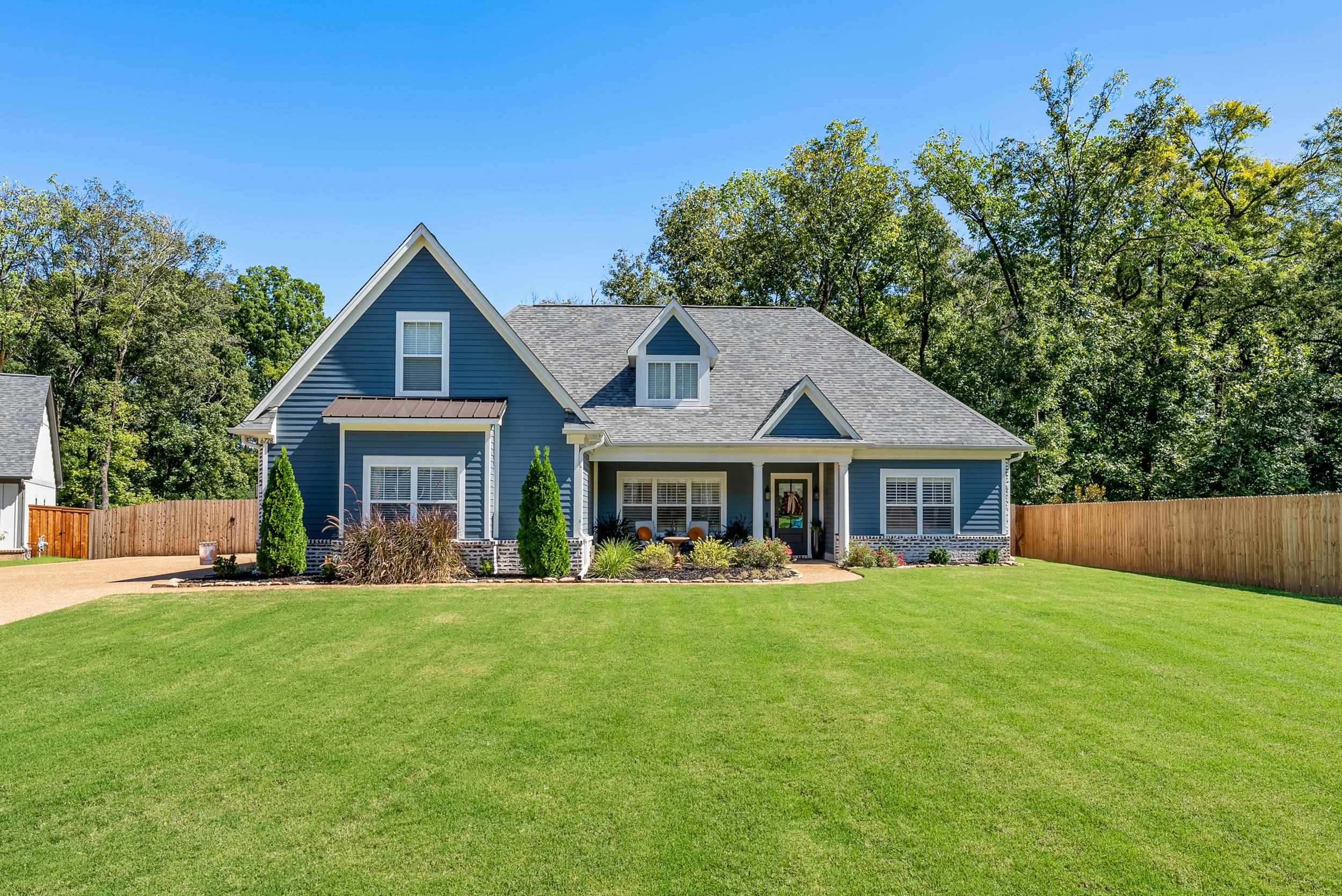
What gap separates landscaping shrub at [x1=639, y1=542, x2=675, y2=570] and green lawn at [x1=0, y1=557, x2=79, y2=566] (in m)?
17.7

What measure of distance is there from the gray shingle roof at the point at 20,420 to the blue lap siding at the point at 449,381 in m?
15.6

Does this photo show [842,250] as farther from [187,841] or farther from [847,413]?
[187,841]

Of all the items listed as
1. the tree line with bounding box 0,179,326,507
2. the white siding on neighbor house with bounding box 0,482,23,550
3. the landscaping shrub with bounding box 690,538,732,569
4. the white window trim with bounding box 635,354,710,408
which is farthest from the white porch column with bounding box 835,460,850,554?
the tree line with bounding box 0,179,326,507

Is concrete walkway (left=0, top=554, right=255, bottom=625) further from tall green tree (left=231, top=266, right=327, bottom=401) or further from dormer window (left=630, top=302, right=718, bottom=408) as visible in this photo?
tall green tree (left=231, top=266, right=327, bottom=401)

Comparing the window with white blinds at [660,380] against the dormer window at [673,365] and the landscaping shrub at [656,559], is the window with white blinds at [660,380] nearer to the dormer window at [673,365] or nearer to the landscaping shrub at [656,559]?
the dormer window at [673,365]

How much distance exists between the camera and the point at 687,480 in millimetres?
20562

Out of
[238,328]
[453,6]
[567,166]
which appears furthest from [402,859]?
[238,328]

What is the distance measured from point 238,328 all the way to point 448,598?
136ft

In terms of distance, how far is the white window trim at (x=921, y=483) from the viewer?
65.2 ft

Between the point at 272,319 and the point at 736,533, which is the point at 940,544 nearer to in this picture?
the point at 736,533

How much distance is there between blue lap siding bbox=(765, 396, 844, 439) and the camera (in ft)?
63.2

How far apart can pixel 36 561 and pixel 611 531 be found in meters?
17.6

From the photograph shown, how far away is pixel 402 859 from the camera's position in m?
4.07

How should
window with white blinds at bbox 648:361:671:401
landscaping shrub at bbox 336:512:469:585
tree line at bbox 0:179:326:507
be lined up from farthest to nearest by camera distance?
tree line at bbox 0:179:326:507
window with white blinds at bbox 648:361:671:401
landscaping shrub at bbox 336:512:469:585
